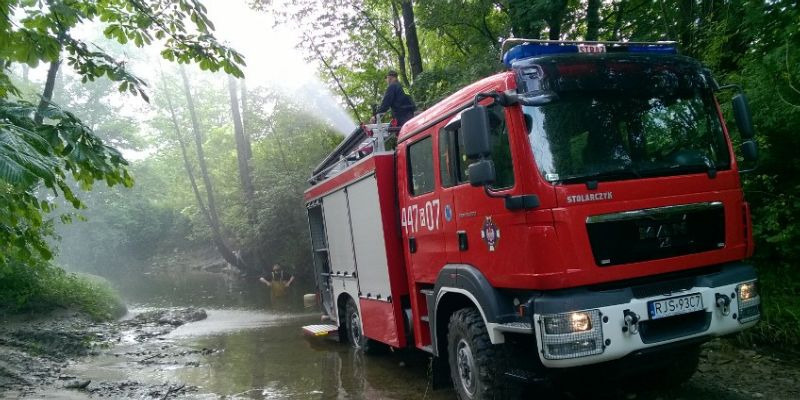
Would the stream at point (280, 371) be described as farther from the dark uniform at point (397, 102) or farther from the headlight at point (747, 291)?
the dark uniform at point (397, 102)

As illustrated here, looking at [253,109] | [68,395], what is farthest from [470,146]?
[253,109]

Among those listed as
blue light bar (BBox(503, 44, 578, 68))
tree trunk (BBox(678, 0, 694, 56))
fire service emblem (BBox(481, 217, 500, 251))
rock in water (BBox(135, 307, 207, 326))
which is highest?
tree trunk (BBox(678, 0, 694, 56))

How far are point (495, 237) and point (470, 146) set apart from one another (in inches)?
32.3

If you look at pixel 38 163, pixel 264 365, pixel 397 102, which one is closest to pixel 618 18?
pixel 397 102

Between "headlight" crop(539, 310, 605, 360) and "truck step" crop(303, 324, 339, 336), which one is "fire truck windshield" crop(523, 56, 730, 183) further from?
"truck step" crop(303, 324, 339, 336)

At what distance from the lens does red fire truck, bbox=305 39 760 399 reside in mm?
4051

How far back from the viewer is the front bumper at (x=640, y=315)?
3.94 m

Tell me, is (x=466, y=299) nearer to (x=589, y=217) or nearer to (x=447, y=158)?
(x=447, y=158)

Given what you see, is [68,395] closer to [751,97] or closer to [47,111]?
[47,111]

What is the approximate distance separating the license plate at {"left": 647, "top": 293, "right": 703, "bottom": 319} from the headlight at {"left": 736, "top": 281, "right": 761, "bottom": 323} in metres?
0.39

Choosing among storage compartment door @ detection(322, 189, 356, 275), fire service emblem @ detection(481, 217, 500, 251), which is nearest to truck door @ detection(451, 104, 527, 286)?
fire service emblem @ detection(481, 217, 500, 251)

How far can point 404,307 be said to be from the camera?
21.5 feet

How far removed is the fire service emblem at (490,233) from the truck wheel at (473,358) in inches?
24.9

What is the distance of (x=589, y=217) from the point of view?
407cm
